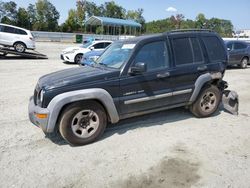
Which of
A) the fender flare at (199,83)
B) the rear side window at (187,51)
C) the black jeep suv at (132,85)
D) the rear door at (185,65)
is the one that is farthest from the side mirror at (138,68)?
the fender flare at (199,83)

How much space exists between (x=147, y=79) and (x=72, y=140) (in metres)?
1.77

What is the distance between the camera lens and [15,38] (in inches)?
679

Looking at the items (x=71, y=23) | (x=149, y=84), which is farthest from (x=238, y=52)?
(x=71, y=23)

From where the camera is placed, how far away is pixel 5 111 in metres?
6.25

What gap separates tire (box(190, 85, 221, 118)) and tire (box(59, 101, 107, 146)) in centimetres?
230

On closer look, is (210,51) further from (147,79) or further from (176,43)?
(147,79)

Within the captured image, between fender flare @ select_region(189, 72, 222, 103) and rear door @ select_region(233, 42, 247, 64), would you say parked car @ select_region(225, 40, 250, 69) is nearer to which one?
rear door @ select_region(233, 42, 247, 64)

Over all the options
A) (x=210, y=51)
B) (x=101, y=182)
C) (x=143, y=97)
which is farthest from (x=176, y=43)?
(x=101, y=182)

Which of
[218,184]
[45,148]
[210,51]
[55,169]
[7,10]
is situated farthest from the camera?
[7,10]

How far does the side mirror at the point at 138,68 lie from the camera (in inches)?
183

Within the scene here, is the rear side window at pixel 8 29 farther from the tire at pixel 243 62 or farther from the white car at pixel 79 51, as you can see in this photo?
the tire at pixel 243 62

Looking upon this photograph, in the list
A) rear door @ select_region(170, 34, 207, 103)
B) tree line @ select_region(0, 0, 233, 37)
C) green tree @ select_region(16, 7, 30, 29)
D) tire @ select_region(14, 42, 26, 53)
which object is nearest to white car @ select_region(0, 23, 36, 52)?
tire @ select_region(14, 42, 26, 53)

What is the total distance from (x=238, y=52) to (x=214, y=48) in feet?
33.4

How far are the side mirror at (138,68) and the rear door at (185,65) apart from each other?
86 cm
